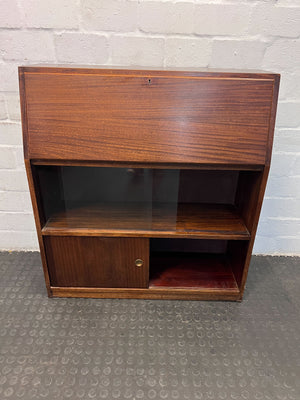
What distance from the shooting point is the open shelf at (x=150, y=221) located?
0.91 meters

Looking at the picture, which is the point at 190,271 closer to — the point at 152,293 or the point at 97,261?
the point at 152,293

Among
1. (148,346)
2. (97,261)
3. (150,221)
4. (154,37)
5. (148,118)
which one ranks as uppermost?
(154,37)

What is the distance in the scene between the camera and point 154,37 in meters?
0.96

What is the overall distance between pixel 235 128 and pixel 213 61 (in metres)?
0.37

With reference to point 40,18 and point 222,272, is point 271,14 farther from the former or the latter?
point 222,272

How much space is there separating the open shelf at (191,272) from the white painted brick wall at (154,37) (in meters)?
0.56

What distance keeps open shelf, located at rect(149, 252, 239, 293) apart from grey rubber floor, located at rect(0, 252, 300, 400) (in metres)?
0.07

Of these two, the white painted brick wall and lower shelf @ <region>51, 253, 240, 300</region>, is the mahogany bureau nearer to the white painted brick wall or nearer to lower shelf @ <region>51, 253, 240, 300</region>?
lower shelf @ <region>51, 253, 240, 300</region>

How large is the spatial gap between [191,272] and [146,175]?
427 mm

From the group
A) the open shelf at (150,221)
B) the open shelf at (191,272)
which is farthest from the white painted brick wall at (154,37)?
the open shelf at (191,272)

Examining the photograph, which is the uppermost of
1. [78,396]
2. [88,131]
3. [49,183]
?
[88,131]

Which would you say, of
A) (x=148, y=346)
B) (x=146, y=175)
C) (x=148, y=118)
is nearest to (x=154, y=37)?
(x=148, y=118)

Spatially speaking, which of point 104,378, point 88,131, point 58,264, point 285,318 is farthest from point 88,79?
point 285,318

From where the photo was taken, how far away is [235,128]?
0.78 meters
